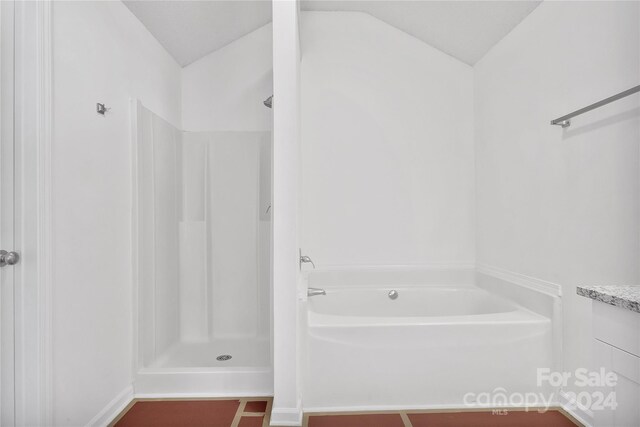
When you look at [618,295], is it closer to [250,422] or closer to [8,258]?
[250,422]

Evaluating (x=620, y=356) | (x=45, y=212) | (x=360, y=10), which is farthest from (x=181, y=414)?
(x=360, y=10)

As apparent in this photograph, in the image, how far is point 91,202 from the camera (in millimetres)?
1826

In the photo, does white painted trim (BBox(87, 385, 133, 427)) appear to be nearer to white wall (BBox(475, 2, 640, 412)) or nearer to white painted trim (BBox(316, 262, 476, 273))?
white painted trim (BBox(316, 262, 476, 273))

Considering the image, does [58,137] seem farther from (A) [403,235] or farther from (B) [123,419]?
(A) [403,235]

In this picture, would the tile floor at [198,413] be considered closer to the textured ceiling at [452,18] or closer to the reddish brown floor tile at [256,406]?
the reddish brown floor tile at [256,406]

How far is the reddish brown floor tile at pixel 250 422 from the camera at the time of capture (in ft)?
6.03

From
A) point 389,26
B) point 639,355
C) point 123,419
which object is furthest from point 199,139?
point 639,355

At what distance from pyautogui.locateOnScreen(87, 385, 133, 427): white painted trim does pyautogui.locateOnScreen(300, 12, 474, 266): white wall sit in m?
1.44

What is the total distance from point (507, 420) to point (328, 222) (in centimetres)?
163

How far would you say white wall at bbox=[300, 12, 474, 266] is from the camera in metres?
2.89

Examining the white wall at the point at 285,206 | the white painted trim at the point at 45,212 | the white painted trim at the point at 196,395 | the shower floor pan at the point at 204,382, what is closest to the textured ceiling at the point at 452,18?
the white wall at the point at 285,206

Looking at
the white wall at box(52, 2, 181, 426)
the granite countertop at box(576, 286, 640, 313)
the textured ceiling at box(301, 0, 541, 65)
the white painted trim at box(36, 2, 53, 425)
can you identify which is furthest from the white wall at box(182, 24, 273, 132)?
the granite countertop at box(576, 286, 640, 313)

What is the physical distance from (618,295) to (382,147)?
2.14 meters

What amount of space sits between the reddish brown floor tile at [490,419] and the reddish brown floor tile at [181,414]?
94 cm
